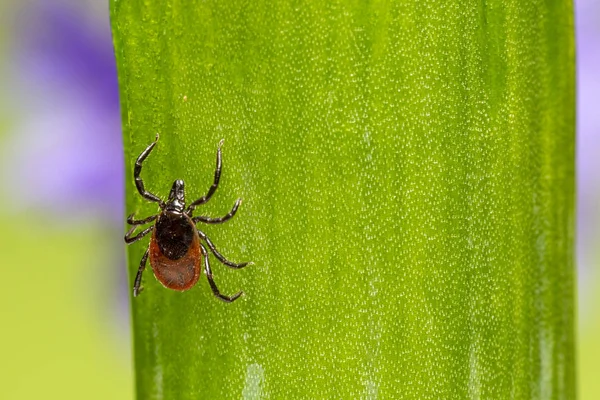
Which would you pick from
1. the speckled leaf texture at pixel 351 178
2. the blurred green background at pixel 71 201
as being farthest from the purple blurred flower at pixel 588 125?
the speckled leaf texture at pixel 351 178

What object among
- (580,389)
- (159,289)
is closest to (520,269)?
(159,289)

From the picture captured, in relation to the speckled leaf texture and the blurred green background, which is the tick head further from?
the blurred green background

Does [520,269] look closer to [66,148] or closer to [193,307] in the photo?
[193,307]

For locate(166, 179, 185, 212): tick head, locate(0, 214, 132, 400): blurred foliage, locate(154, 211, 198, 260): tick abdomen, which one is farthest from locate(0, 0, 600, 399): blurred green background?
locate(166, 179, 185, 212): tick head

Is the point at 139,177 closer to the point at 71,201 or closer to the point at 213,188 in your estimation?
the point at 213,188

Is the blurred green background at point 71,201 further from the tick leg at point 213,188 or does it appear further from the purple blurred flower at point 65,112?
the tick leg at point 213,188
